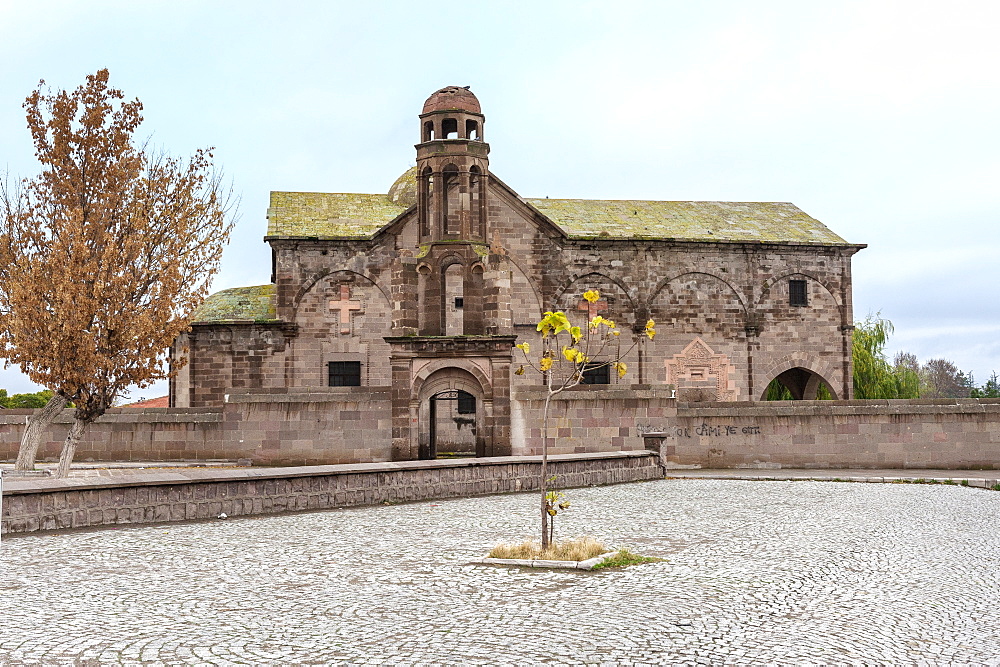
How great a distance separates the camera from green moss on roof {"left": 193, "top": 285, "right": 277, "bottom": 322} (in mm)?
31594

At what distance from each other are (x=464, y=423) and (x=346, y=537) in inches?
832

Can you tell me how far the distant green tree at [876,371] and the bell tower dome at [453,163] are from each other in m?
22.8

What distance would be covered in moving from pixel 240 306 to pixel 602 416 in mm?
13718

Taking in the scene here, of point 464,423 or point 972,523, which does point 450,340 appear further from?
point 972,523

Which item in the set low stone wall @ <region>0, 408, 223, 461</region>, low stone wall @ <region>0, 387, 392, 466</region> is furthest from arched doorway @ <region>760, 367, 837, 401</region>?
low stone wall @ <region>0, 408, 223, 461</region>

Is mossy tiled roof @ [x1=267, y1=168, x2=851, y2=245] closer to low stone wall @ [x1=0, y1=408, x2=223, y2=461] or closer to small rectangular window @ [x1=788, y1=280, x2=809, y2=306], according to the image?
small rectangular window @ [x1=788, y1=280, x2=809, y2=306]

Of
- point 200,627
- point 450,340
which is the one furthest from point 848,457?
point 200,627

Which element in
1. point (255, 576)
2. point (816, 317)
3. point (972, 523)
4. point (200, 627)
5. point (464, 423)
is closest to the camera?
point (200, 627)

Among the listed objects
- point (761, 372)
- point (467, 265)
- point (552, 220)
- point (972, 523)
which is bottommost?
point (972, 523)

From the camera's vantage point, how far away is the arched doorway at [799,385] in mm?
37250

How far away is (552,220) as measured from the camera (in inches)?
1334

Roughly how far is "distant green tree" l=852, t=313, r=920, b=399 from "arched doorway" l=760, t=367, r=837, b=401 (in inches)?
162

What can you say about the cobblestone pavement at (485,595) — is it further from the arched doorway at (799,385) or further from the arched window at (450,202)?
the arched doorway at (799,385)

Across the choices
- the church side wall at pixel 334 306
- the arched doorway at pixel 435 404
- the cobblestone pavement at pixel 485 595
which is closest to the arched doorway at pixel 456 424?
the church side wall at pixel 334 306
